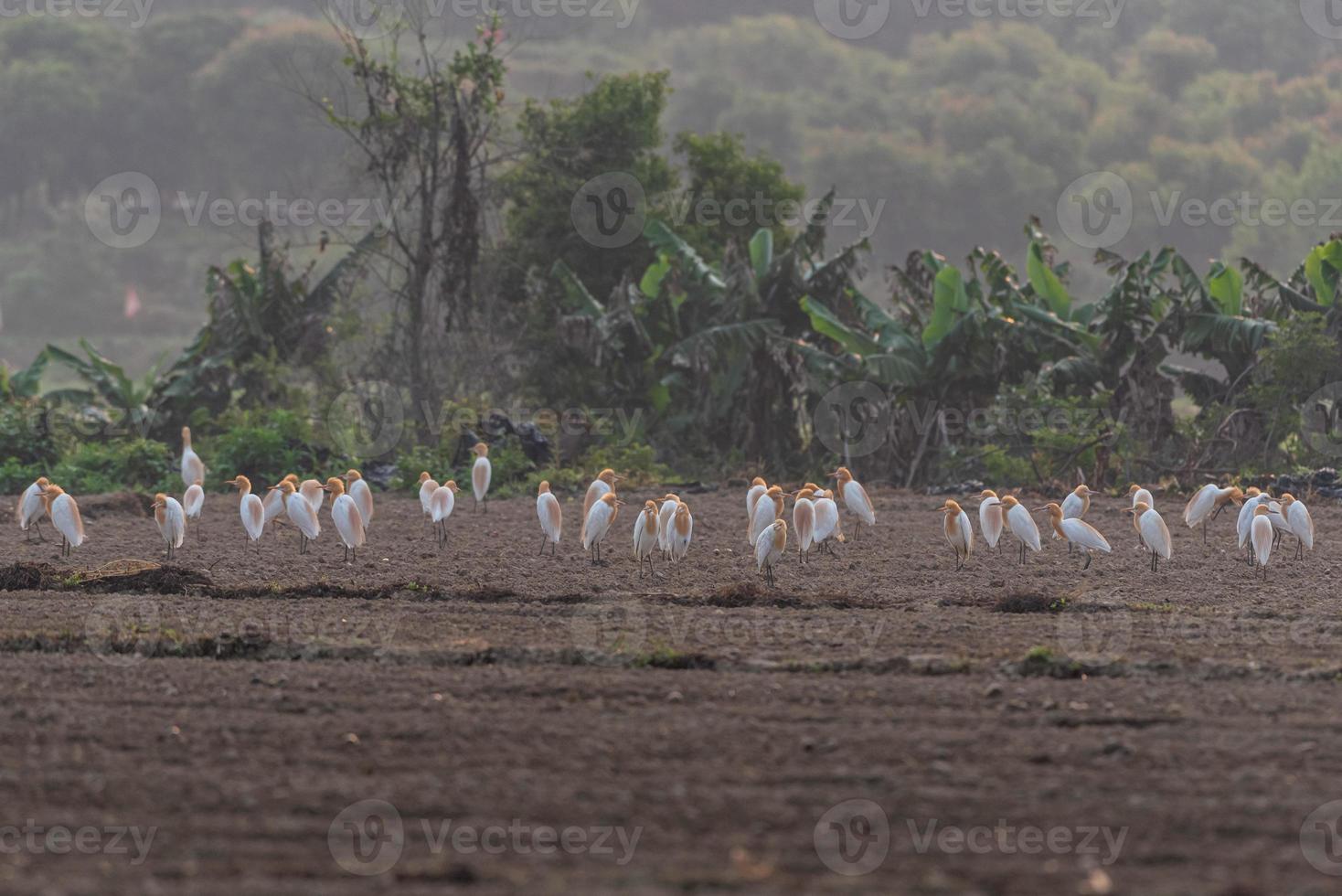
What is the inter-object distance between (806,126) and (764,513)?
59.8 meters

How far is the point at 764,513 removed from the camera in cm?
1168

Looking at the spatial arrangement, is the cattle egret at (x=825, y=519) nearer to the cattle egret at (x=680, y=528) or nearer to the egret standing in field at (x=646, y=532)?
the cattle egret at (x=680, y=528)

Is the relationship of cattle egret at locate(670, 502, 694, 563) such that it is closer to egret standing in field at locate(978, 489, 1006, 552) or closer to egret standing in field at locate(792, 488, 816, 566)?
egret standing in field at locate(792, 488, 816, 566)

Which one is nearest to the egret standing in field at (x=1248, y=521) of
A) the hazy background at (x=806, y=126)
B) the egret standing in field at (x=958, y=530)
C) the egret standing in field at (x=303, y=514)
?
the egret standing in field at (x=958, y=530)

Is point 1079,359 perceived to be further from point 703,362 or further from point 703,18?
point 703,18

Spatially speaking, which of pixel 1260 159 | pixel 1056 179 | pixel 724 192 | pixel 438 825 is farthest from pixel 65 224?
pixel 438 825

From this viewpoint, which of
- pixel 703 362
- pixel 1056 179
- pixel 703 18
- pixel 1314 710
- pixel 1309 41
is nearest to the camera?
pixel 1314 710

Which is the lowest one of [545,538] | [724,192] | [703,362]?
[545,538]

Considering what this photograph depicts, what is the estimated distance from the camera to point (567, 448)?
18.5 m

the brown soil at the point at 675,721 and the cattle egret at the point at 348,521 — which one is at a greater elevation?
the cattle egret at the point at 348,521

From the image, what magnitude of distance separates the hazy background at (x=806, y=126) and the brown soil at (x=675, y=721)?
38.2 meters

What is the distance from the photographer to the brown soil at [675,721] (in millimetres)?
5090

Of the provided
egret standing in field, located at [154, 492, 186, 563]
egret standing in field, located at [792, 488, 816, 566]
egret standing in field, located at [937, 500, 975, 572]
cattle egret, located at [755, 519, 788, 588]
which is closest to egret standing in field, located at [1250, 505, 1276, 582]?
egret standing in field, located at [937, 500, 975, 572]

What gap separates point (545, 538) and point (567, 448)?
573 cm
